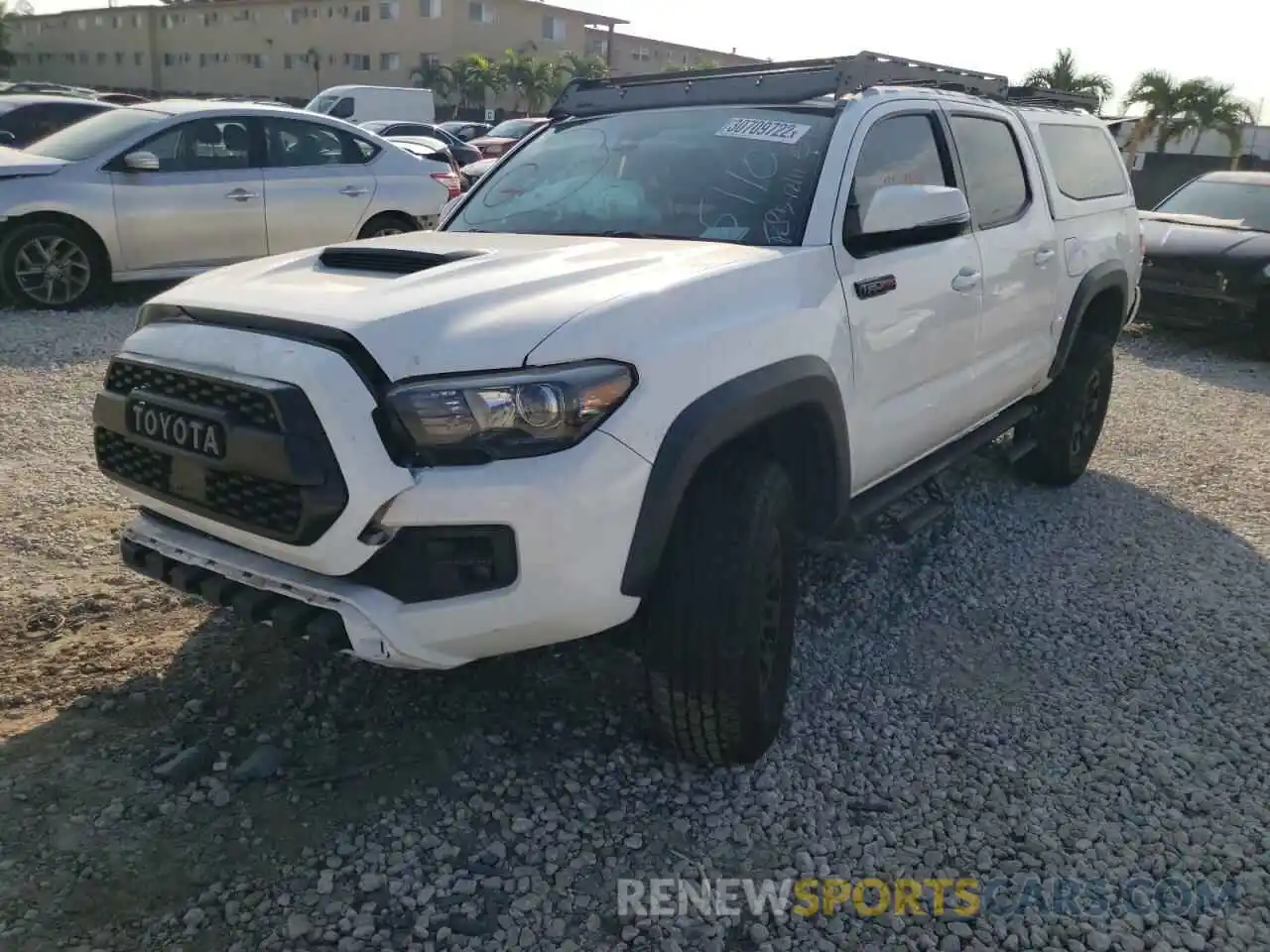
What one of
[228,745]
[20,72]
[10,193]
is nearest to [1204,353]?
[228,745]

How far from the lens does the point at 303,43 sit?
53.5 meters

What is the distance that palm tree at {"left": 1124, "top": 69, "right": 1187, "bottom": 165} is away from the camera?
26.5m

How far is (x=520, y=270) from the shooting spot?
111 inches

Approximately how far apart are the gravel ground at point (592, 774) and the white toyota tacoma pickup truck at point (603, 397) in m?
0.37

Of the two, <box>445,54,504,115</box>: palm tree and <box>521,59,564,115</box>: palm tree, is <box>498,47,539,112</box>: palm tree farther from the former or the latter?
<box>445,54,504,115</box>: palm tree

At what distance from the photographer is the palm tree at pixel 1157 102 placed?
2648 centimetres

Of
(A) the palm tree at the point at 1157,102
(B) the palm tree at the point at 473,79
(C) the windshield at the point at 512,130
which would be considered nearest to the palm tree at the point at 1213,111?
(A) the palm tree at the point at 1157,102

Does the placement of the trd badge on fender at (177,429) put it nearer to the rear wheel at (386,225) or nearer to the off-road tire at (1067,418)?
the off-road tire at (1067,418)

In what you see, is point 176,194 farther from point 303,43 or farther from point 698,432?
point 303,43

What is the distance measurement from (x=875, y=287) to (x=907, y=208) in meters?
0.26

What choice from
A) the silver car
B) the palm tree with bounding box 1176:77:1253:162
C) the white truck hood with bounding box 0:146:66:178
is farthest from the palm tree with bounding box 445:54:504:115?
the white truck hood with bounding box 0:146:66:178

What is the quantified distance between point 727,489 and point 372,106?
1053 inches

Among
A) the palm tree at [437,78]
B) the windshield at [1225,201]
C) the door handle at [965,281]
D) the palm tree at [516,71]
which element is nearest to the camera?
the door handle at [965,281]

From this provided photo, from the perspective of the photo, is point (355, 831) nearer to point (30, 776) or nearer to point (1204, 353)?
point (30, 776)
